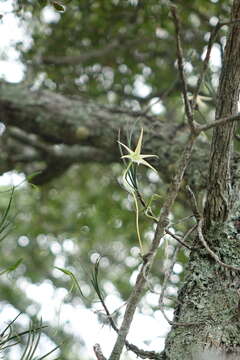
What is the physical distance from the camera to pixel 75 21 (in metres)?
2.41

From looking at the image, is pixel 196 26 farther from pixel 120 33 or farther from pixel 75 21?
pixel 75 21

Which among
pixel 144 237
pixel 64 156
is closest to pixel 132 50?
pixel 64 156

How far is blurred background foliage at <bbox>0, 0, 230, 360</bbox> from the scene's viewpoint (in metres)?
2.24

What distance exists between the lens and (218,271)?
93 centimetres

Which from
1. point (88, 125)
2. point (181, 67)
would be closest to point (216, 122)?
point (181, 67)

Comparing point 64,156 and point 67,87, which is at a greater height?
point 67,87

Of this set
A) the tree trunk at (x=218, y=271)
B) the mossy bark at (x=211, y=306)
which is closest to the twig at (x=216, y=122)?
the tree trunk at (x=218, y=271)

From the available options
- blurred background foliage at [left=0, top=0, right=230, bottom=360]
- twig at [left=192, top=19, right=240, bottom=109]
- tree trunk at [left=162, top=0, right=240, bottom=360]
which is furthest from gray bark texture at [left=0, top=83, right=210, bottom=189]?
twig at [left=192, top=19, right=240, bottom=109]

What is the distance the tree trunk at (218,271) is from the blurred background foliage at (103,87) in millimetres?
872

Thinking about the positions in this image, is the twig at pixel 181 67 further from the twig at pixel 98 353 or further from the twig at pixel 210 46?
the twig at pixel 98 353

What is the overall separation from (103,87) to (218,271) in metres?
1.83

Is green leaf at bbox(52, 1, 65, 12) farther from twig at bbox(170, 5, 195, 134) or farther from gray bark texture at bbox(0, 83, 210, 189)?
Answer: gray bark texture at bbox(0, 83, 210, 189)

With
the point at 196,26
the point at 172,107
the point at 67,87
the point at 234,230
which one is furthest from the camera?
the point at 172,107

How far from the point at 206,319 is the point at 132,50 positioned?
182cm
